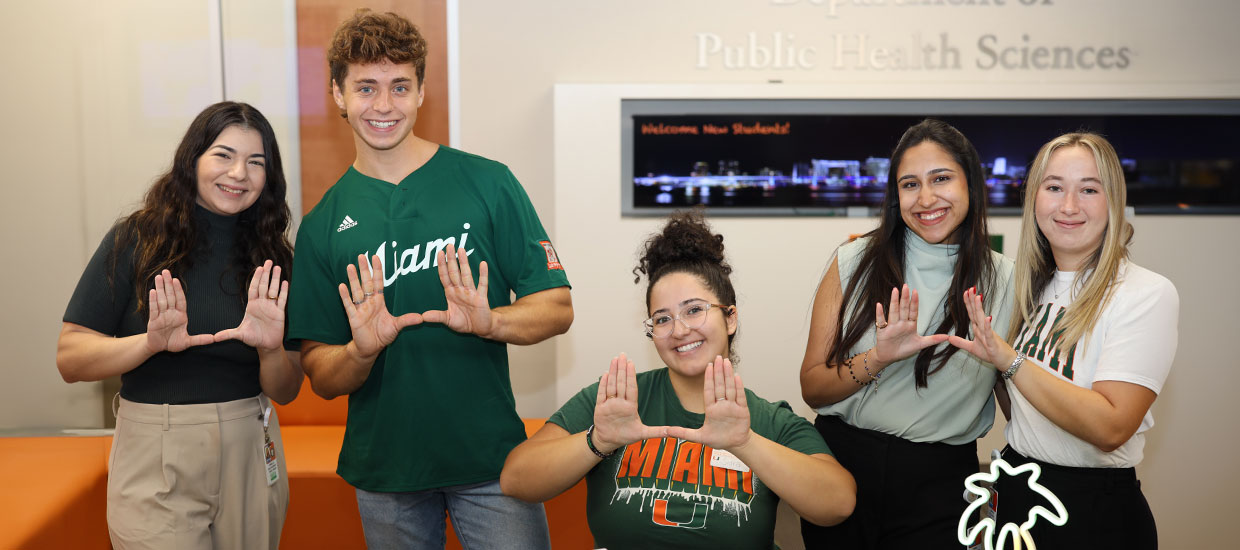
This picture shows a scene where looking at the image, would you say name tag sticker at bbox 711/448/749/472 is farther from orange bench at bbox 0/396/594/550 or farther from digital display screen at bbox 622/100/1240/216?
digital display screen at bbox 622/100/1240/216

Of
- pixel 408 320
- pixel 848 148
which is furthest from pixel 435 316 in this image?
pixel 848 148

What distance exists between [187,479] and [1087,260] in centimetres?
215

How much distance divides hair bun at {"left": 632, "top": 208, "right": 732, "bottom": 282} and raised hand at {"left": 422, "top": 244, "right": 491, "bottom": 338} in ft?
1.23

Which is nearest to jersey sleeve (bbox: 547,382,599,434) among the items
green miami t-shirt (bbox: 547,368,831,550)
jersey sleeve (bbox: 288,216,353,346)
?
green miami t-shirt (bbox: 547,368,831,550)

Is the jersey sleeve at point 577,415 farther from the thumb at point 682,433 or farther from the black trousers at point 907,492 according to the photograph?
the black trousers at point 907,492

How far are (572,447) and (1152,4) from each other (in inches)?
143

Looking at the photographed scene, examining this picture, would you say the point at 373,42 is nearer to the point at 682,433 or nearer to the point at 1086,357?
the point at 682,433

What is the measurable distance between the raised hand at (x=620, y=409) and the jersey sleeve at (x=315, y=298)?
0.71 meters

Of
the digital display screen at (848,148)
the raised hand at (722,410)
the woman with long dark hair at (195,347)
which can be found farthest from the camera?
the digital display screen at (848,148)

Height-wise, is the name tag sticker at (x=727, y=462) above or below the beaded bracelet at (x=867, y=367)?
below

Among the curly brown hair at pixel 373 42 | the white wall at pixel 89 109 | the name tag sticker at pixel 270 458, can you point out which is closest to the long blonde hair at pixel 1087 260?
the curly brown hair at pixel 373 42

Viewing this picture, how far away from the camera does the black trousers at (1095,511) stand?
1.75 m

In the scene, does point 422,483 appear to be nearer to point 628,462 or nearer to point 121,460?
point 628,462

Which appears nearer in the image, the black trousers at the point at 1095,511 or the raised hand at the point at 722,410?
the raised hand at the point at 722,410
